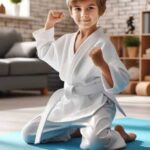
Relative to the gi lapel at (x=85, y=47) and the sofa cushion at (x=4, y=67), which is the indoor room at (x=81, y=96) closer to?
the gi lapel at (x=85, y=47)

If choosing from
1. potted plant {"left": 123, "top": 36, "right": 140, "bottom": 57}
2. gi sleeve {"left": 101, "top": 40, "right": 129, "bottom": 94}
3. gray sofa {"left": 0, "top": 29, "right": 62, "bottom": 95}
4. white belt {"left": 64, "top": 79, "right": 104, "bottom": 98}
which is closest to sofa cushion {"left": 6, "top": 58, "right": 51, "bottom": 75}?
gray sofa {"left": 0, "top": 29, "right": 62, "bottom": 95}

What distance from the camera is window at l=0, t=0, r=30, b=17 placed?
6.12 meters

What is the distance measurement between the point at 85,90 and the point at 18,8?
4.50 meters

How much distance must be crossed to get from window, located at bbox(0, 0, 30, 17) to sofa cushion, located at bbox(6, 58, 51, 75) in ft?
4.30

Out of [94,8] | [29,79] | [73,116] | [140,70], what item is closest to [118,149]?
[73,116]

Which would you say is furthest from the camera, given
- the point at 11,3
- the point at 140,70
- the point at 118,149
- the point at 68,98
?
the point at 11,3

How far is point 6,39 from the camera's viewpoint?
5.52m

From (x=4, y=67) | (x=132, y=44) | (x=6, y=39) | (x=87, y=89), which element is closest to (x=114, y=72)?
(x=87, y=89)

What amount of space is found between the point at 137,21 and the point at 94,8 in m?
4.35

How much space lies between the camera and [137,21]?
20.0ft

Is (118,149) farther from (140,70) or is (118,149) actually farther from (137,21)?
(137,21)

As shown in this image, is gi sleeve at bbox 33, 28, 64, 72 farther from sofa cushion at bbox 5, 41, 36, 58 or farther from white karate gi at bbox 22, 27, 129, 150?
sofa cushion at bbox 5, 41, 36, 58

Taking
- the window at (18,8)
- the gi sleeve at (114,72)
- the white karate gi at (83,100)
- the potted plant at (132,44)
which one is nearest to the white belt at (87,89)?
the white karate gi at (83,100)

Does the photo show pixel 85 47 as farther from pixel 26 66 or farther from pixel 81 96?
pixel 26 66
